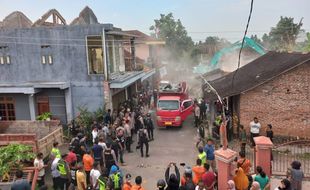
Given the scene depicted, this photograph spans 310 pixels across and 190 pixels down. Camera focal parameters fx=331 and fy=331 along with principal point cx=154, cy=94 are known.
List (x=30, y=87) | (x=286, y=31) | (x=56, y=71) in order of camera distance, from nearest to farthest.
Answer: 1. (x=30, y=87)
2. (x=56, y=71)
3. (x=286, y=31)

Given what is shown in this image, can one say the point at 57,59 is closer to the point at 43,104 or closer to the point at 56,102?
the point at 56,102

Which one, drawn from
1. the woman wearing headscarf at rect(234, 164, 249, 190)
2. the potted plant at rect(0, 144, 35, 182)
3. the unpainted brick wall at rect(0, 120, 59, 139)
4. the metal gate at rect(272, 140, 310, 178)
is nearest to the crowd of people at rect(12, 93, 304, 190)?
the woman wearing headscarf at rect(234, 164, 249, 190)

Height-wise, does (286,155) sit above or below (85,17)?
below

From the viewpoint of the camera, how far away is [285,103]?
16.8 m

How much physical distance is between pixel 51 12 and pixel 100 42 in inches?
236

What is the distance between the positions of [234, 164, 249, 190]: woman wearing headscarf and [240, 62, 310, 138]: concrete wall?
8505mm

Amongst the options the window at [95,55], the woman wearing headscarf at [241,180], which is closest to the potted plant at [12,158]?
the woman wearing headscarf at [241,180]

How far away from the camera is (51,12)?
23516 mm

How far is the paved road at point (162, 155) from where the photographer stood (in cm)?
1391

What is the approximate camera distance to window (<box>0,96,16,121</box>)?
2133cm

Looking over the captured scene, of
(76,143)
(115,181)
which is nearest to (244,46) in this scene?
(76,143)

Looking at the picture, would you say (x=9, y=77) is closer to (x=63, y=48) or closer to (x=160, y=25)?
(x=63, y=48)

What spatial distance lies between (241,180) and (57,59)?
48.6 ft

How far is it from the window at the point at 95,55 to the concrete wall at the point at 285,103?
8.74m
